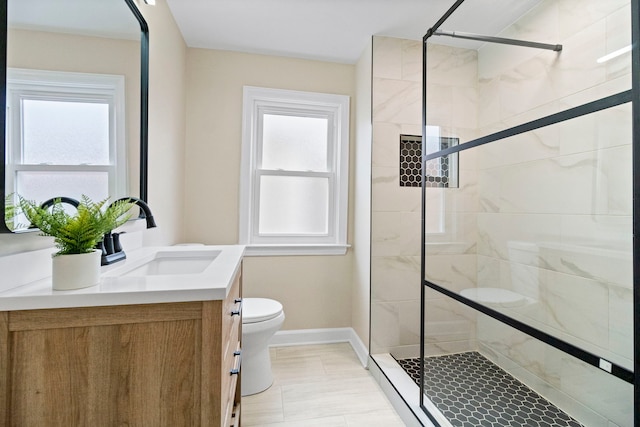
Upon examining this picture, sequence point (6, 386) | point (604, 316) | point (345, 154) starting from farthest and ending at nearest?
1. point (345, 154)
2. point (604, 316)
3. point (6, 386)

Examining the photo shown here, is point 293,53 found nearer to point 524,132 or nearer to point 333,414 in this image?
point 524,132

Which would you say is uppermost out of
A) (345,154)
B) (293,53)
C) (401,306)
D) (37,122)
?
(293,53)

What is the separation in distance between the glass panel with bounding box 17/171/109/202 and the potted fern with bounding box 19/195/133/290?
1.8 inches

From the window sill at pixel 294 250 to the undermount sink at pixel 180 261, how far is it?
3.21ft

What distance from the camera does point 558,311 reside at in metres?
1.25

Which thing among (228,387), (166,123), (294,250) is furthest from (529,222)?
(166,123)

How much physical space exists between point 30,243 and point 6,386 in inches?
13.1

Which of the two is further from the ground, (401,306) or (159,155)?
(159,155)

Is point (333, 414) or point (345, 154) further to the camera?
point (345, 154)

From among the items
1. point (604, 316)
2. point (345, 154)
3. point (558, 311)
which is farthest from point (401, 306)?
point (345, 154)

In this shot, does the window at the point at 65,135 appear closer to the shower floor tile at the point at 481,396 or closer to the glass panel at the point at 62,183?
the glass panel at the point at 62,183

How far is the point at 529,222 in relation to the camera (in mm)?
1413

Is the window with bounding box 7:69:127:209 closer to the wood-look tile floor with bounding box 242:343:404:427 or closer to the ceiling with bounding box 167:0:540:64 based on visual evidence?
the ceiling with bounding box 167:0:540:64

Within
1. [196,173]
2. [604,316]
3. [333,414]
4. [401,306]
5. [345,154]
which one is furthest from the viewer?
[345,154]
